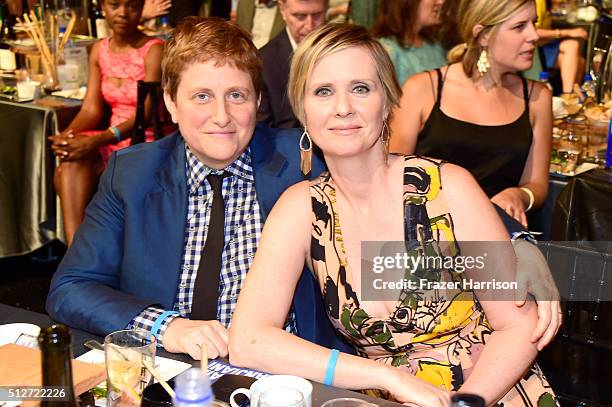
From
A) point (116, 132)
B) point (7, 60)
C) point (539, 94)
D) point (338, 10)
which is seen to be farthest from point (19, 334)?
point (338, 10)

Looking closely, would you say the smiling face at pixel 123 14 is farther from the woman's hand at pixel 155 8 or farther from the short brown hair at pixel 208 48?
the short brown hair at pixel 208 48

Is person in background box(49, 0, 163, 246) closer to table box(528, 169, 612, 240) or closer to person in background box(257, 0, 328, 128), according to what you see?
person in background box(257, 0, 328, 128)

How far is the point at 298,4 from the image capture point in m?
3.81

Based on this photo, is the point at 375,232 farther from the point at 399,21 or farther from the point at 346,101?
the point at 399,21

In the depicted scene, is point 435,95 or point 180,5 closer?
point 435,95

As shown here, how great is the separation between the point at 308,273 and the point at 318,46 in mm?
542

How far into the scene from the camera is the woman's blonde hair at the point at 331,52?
191cm

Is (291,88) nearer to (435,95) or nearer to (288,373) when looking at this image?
(288,373)

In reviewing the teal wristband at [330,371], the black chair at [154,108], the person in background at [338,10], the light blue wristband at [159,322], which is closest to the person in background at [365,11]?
the person in background at [338,10]

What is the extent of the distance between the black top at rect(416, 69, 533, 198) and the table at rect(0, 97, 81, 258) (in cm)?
211

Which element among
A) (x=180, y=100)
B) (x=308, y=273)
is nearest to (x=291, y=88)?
(x=180, y=100)

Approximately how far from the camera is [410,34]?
423 centimetres

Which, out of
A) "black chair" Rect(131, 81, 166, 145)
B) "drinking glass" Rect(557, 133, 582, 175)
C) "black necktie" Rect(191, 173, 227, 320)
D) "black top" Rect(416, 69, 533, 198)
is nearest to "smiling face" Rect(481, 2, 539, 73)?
"black top" Rect(416, 69, 533, 198)

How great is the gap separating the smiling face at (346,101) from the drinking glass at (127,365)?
2.24 feet
